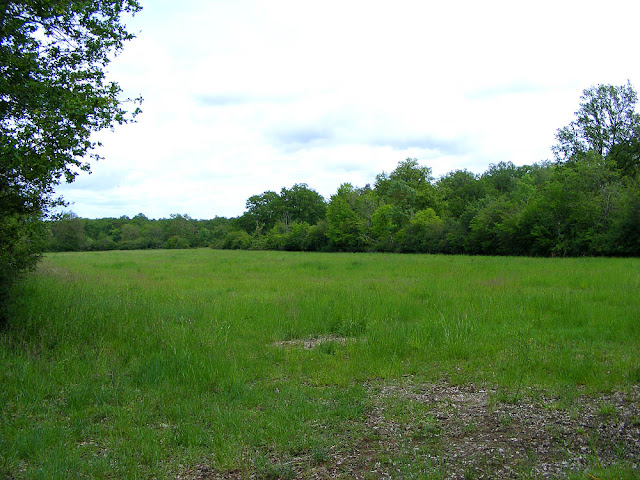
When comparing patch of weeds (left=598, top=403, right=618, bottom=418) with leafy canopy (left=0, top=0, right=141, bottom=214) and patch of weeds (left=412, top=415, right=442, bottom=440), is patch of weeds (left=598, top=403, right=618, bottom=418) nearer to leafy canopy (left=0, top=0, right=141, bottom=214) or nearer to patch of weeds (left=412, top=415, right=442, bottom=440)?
patch of weeds (left=412, top=415, right=442, bottom=440)

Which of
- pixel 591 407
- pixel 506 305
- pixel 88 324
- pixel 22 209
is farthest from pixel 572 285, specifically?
pixel 22 209

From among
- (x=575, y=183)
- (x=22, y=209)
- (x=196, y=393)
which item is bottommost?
(x=196, y=393)

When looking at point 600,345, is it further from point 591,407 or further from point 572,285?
point 572,285

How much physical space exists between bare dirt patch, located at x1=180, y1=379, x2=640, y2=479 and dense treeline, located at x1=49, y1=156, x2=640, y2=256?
8.88 metres

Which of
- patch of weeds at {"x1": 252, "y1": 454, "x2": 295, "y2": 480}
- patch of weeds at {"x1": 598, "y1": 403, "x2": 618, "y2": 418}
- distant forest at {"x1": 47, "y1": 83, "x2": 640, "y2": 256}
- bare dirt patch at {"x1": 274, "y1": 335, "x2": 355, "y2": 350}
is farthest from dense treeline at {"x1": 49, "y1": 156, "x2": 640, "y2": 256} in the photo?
patch of weeds at {"x1": 598, "y1": 403, "x2": 618, "y2": 418}

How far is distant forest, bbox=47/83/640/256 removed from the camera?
32094 mm

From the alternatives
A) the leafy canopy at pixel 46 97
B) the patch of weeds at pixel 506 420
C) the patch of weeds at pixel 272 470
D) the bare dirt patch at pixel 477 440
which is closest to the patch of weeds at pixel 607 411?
the bare dirt patch at pixel 477 440

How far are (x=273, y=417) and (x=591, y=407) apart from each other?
3.96m

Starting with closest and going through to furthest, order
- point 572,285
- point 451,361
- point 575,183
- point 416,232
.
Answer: point 451,361 < point 572,285 < point 575,183 < point 416,232

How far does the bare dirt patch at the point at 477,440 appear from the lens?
390 cm

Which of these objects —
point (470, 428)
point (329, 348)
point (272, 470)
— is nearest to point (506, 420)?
point (470, 428)

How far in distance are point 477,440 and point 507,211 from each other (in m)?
38.8

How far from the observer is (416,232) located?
1989 inches

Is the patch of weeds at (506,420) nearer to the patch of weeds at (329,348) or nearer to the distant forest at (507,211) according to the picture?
the patch of weeds at (329,348)
